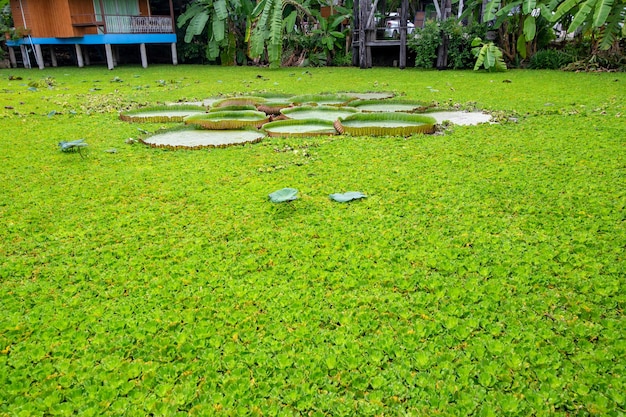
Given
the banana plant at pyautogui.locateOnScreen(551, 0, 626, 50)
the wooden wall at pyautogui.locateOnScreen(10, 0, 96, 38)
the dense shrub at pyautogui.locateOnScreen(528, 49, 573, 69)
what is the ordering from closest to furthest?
the banana plant at pyautogui.locateOnScreen(551, 0, 626, 50)
the dense shrub at pyautogui.locateOnScreen(528, 49, 573, 69)
the wooden wall at pyautogui.locateOnScreen(10, 0, 96, 38)

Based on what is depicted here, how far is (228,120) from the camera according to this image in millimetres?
4465

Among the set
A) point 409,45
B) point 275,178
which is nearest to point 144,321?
point 275,178

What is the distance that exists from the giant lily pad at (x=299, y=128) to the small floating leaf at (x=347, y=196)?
1682 mm

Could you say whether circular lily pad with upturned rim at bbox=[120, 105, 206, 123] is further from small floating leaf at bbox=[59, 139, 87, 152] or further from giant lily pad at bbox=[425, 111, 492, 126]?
giant lily pad at bbox=[425, 111, 492, 126]

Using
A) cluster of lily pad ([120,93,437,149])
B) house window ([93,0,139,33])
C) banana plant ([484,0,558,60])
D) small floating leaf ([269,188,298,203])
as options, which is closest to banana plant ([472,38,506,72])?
banana plant ([484,0,558,60])

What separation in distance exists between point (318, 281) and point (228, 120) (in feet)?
10.0

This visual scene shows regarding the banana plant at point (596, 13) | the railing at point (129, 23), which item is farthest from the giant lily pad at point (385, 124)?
the railing at point (129, 23)

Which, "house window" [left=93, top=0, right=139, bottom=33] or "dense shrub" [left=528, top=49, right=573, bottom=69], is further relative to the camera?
"house window" [left=93, top=0, right=139, bottom=33]

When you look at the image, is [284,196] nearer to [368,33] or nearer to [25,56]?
[368,33]

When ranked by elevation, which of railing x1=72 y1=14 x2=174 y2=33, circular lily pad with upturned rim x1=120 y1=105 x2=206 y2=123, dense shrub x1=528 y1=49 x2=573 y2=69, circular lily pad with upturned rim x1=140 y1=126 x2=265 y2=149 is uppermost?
railing x1=72 y1=14 x2=174 y2=33

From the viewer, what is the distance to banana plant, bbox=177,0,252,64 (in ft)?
37.7

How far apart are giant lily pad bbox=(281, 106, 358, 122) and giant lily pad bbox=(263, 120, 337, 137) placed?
14.5 inches

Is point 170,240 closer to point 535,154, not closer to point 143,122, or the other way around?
point 535,154

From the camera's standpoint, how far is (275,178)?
3.00 m
